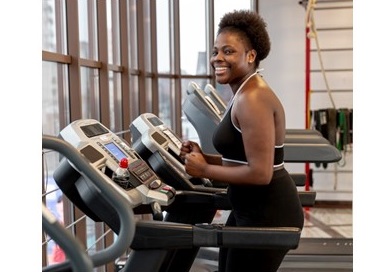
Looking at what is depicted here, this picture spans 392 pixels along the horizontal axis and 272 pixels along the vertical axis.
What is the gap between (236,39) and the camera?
193 centimetres

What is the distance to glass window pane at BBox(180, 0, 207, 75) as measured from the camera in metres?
6.34

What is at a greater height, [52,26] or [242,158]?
[52,26]

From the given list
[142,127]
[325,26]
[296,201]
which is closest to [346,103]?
[325,26]

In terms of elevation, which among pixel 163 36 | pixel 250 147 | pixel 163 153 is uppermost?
pixel 163 36

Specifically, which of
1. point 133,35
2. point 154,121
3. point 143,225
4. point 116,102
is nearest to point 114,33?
point 116,102

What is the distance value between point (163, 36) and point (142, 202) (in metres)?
4.10

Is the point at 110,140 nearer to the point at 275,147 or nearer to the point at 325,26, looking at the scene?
the point at 275,147

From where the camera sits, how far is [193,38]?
6.51m

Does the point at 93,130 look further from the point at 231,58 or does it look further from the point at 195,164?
the point at 231,58

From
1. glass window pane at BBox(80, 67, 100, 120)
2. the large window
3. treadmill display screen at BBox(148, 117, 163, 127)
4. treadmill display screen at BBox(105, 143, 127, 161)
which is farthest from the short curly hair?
glass window pane at BBox(80, 67, 100, 120)

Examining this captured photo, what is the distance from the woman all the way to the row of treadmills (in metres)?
0.15

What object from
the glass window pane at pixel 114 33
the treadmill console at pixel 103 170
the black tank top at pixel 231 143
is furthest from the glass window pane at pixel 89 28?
the black tank top at pixel 231 143

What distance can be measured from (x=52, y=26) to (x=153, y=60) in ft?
8.25

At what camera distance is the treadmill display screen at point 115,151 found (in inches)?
79.9
